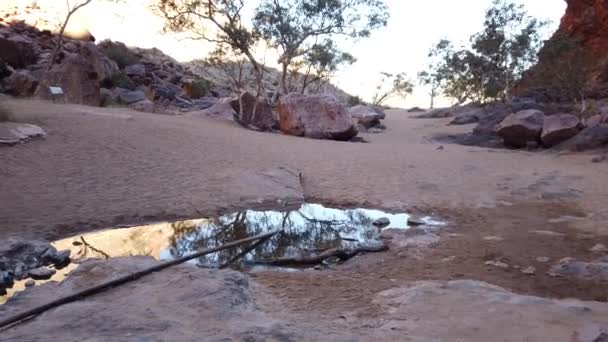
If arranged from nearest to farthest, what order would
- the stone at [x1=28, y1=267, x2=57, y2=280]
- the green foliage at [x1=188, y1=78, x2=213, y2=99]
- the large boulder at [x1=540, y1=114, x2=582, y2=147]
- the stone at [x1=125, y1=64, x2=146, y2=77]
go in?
the stone at [x1=28, y1=267, x2=57, y2=280] → the large boulder at [x1=540, y1=114, x2=582, y2=147] → the stone at [x1=125, y1=64, x2=146, y2=77] → the green foliage at [x1=188, y1=78, x2=213, y2=99]

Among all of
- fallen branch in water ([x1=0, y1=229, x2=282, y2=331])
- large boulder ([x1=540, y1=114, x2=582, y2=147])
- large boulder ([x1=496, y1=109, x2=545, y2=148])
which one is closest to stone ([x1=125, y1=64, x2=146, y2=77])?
large boulder ([x1=496, y1=109, x2=545, y2=148])

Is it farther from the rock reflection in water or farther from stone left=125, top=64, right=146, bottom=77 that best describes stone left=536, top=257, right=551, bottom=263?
stone left=125, top=64, right=146, bottom=77

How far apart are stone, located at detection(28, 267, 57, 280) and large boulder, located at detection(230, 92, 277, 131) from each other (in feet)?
36.8

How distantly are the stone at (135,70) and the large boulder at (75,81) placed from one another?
21.2 feet

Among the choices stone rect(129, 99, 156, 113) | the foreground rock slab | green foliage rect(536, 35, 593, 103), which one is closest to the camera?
the foreground rock slab

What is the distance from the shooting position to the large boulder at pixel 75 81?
13578mm

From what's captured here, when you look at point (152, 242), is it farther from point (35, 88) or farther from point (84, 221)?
point (35, 88)

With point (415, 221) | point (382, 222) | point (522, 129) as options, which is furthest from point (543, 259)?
point (522, 129)

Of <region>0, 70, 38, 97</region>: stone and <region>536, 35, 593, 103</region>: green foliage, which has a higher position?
<region>536, 35, 593, 103</region>: green foliage

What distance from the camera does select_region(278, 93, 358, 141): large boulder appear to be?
45.8 feet

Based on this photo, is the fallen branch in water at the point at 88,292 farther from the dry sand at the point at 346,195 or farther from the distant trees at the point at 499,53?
the distant trees at the point at 499,53

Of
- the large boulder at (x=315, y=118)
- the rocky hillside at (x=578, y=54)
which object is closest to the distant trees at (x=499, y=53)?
the rocky hillside at (x=578, y=54)

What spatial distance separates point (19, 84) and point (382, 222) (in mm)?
11883

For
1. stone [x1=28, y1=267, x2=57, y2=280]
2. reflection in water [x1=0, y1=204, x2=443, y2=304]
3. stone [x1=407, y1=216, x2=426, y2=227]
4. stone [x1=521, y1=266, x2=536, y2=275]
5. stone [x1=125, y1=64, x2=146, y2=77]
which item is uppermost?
stone [x1=125, y1=64, x2=146, y2=77]
